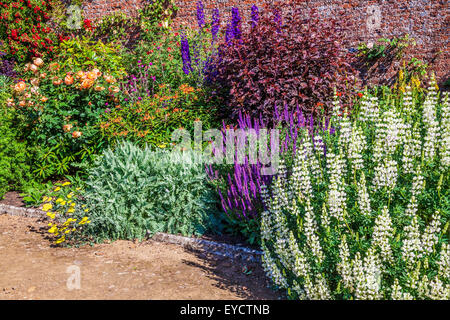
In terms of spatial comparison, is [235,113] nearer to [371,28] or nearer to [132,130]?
[132,130]

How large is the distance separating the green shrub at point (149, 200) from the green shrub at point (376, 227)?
1.22m

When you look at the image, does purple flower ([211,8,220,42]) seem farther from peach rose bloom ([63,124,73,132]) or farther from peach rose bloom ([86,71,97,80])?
peach rose bloom ([63,124,73,132])

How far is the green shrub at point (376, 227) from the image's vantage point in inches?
104

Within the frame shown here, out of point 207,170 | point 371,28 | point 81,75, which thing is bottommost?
point 207,170

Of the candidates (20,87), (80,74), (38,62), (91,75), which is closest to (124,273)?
(91,75)

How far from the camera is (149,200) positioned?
15.1 ft

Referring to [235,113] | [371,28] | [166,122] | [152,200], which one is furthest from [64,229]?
[371,28]

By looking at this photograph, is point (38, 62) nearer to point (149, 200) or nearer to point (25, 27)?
point (149, 200)

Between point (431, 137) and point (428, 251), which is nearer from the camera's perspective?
point (428, 251)

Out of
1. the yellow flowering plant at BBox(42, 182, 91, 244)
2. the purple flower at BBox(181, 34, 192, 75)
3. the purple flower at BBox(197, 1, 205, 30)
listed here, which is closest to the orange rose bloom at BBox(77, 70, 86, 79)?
the yellow flowering plant at BBox(42, 182, 91, 244)

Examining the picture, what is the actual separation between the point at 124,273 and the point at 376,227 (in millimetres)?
2255

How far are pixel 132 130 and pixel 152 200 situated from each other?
4.88ft

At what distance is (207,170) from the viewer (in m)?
4.52

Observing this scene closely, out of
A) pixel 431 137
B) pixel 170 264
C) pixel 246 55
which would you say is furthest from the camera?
pixel 246 55
